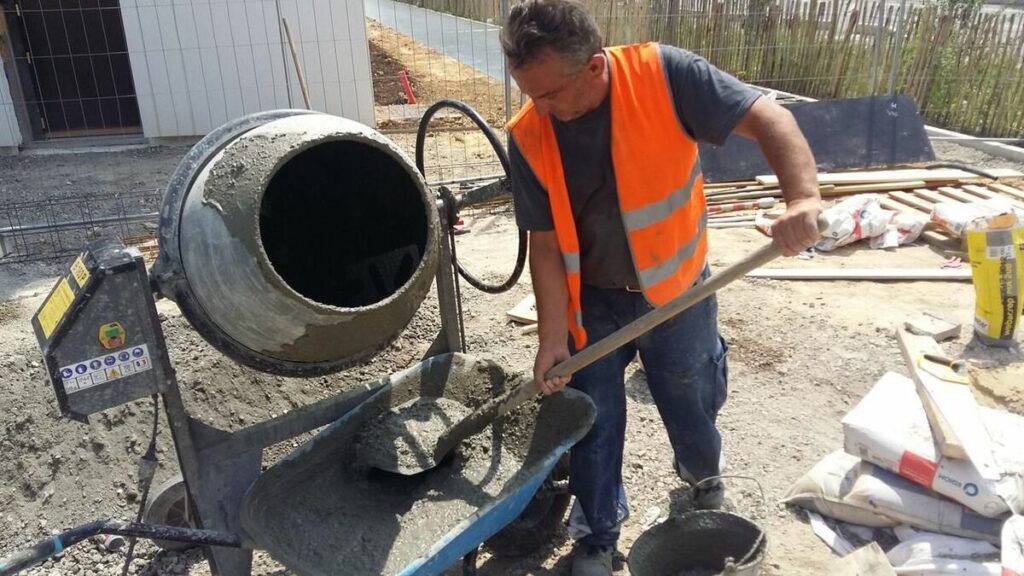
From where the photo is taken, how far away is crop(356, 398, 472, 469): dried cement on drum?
2.50m

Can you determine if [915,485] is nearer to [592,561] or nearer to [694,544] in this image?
[694,544]

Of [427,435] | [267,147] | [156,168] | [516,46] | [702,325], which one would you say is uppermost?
[516,46]

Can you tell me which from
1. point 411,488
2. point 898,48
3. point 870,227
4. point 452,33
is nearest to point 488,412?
point 411,488

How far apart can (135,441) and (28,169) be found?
21.5 ft

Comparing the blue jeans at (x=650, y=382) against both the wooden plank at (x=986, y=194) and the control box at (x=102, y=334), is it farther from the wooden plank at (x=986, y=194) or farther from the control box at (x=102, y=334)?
the wooden plank at (x=986, y=194)

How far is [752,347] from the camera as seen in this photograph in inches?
166

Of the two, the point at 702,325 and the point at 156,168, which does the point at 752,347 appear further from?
the point at 156,168

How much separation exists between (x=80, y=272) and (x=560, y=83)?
1.30 meters

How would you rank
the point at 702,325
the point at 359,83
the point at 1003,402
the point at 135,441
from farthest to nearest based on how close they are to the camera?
the point at 359,83
the point at 1003,402
the point at 135,441
the point at 702,325

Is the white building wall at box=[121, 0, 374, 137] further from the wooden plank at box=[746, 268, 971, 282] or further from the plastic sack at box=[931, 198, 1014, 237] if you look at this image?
the plastic sack at box=[931, 198, 1014, 237]

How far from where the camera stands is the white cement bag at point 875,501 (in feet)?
8.36

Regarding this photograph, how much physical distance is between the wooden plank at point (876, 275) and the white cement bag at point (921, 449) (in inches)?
81.1

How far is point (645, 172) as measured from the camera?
2.21 metres

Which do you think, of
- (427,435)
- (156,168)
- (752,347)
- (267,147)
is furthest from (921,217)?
(156,168)
